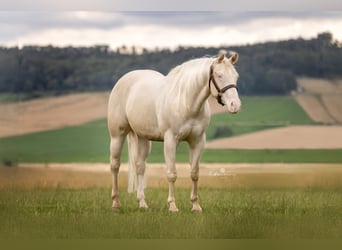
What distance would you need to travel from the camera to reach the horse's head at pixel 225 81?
21.5 ft

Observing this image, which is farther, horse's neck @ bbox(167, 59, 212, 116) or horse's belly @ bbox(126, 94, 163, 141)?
horse's belly @ bbox(126, 94, 163, 141)

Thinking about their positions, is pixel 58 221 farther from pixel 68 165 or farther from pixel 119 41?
pixel 119 41

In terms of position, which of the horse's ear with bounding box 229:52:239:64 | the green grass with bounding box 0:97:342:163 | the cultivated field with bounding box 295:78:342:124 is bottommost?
the green grass with bounding box 0:97:342:163

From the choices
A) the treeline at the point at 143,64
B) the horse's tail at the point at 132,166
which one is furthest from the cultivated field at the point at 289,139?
the horse's tail at the point at 132,166

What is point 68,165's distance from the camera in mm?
7090

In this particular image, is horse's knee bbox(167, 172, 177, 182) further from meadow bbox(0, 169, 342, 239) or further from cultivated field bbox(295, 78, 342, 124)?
cultivated field bbox(295, 78, 342, 124)

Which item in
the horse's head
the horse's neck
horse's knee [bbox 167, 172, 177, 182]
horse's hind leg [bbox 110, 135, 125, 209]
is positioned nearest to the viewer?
the horse's head

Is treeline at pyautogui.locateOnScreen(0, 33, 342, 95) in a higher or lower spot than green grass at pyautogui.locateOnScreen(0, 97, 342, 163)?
higher

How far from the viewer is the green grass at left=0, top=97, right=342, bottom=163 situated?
275 inches

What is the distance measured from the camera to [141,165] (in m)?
7.09

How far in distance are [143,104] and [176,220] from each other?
2.64 feet

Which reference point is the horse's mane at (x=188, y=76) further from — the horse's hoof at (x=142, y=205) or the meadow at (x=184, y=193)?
the horse's hoof at (x=142, y=205)

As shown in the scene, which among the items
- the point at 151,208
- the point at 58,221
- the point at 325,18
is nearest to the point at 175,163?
the point at 151,208

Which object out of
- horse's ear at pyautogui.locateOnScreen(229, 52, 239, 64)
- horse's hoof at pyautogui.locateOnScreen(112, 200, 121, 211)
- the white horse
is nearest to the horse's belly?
the white horse
